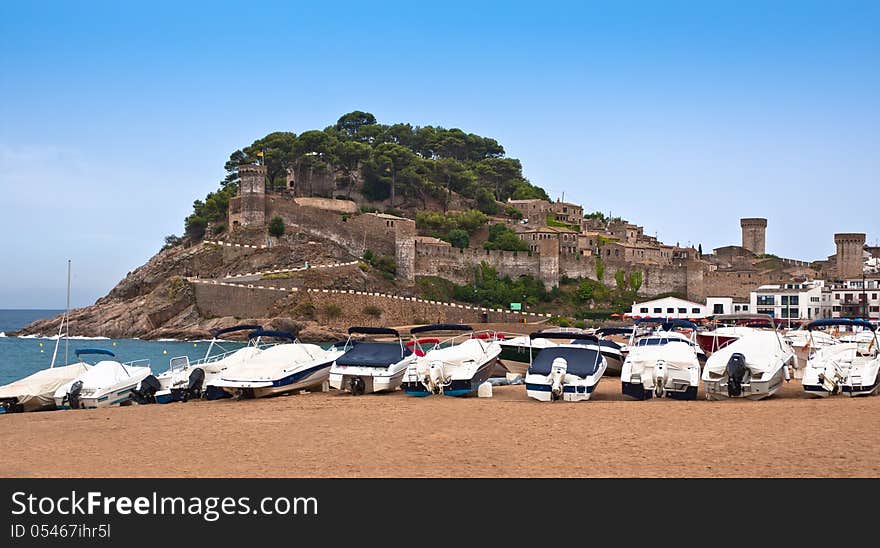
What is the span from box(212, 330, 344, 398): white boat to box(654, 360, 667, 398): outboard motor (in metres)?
7.13

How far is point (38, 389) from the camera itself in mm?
18469

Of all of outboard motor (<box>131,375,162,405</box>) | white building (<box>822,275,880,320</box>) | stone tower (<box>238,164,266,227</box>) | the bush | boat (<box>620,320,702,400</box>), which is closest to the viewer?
boat (<box>620,320,702,400</box>)

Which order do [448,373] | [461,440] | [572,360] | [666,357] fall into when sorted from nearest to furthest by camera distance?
[461,440]
[666,357]
[572,360]
[448,373]

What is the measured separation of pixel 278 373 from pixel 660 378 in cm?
752

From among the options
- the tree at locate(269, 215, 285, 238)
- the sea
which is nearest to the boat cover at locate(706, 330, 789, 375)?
the sea

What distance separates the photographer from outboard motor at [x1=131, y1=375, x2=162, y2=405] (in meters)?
18.9

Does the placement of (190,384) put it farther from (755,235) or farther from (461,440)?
(755,235)

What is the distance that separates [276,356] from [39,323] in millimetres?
52547

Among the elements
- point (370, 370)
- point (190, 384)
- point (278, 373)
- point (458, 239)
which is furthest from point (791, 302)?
point (190, 384)

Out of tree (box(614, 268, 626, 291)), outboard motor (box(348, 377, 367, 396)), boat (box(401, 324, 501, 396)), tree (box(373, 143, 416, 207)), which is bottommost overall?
outboard motor (box(348, 377, 367, 396))

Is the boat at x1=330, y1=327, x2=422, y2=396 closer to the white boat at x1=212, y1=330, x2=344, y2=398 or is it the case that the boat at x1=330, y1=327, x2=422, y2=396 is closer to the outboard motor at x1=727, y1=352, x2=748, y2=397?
the white boat at x1=212, y1=330, x2=344, y2=398

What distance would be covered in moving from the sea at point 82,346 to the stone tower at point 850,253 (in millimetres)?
45380

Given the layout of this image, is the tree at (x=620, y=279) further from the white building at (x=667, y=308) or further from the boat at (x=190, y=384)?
the boat at (x=190, y=384)

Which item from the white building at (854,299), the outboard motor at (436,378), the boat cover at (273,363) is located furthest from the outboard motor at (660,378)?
the white building at (854,299)
